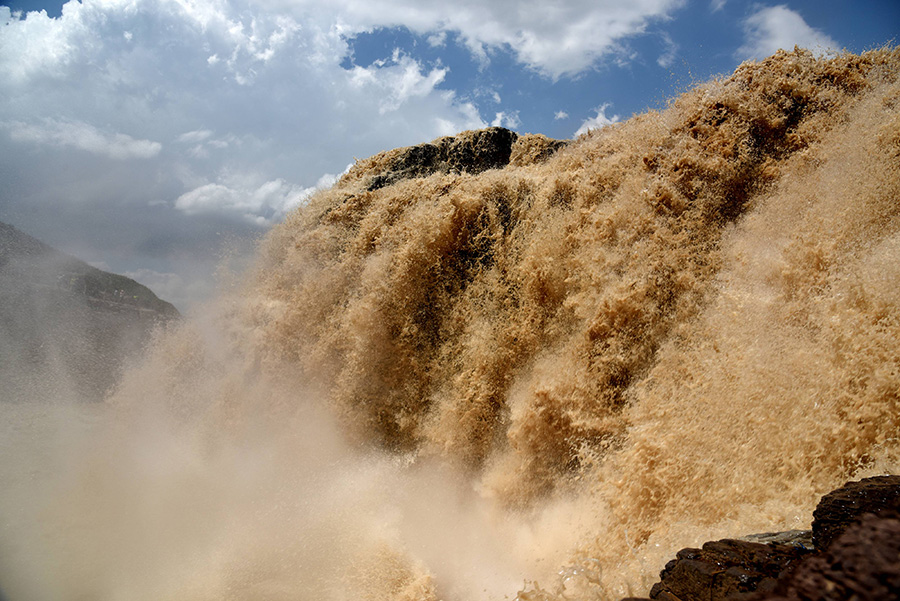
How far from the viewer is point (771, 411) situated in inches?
139

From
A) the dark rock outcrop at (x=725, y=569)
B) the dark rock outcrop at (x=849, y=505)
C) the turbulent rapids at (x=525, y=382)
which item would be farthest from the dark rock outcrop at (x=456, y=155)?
the dark rock outcrop at (x=725, y=569)

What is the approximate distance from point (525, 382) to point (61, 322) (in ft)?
33.5

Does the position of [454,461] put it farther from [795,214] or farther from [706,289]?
[795,214]

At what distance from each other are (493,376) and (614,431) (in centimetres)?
154

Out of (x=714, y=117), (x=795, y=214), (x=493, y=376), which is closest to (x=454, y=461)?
(x=493, y=376)

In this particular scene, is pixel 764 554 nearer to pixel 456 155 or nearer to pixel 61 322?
pixel 456 155

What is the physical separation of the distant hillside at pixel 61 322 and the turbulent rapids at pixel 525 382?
32.2 inches

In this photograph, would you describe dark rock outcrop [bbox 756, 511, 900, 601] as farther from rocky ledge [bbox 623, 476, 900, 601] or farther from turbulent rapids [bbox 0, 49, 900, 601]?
turbulent rapids [bbox 0, 49, 900, 601]

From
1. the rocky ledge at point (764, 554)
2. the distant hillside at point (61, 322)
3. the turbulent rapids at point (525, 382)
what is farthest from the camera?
the distant hillside at point (61, 322)

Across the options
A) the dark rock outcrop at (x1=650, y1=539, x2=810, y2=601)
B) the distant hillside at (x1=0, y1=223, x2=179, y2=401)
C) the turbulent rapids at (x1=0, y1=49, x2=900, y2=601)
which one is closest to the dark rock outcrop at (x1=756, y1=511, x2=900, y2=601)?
the dark rock outcrop at (x1=650, y1=539, x2=810, y2=601)

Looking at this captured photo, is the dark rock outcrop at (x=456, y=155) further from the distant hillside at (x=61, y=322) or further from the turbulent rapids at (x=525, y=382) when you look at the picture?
the distant hillside at (x=61, y=322)

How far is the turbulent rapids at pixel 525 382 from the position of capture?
3.61 metres

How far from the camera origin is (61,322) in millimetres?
10070

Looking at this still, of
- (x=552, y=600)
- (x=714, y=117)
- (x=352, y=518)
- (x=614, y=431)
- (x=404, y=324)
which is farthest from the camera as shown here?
(x=404, y=324)
